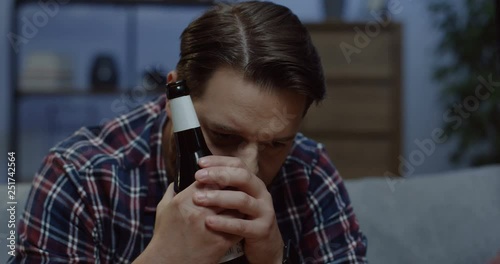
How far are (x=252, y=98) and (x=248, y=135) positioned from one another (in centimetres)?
4

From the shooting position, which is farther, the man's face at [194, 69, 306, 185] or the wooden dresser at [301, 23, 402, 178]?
the wooden dresser at [301, 23, 402, 178]

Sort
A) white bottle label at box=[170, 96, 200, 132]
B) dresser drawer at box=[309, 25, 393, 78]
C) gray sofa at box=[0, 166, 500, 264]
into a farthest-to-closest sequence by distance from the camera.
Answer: dresser drawer at box=[309, 25, 393, 78]
gray sofa at box=[0, 166, 500, 264]
white bottle label at box=[170, 96, 200, 132]

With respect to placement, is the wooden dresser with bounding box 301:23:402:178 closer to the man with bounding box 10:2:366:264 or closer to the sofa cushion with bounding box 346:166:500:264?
the sofa cushion with bounding box 346:166:500:264

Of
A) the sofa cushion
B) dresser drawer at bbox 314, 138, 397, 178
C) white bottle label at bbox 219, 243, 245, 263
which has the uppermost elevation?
white bottle label at bbox 219, 243, 245, 263

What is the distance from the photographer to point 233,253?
0.55 m

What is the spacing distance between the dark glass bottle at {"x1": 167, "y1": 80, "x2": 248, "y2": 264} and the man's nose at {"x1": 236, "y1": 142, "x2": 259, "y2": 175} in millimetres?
35

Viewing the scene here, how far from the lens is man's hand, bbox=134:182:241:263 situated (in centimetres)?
51

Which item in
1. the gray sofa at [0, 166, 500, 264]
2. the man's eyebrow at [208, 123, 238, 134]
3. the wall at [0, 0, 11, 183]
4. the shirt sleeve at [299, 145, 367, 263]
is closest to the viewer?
the man's eyebrow at [208, 123, 238, 134]

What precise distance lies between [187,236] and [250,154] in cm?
11

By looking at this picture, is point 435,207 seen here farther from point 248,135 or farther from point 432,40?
point 432,40

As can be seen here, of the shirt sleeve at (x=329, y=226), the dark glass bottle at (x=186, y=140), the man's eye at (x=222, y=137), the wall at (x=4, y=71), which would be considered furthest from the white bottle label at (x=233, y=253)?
the wall at (x=4, y=71)

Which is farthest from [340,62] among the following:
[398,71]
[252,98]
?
[252,98]

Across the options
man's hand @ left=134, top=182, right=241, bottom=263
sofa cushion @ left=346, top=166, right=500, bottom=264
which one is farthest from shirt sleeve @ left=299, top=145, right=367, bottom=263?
man's hand @ left=134, top=182, right=241, bottom=263

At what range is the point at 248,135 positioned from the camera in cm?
60
